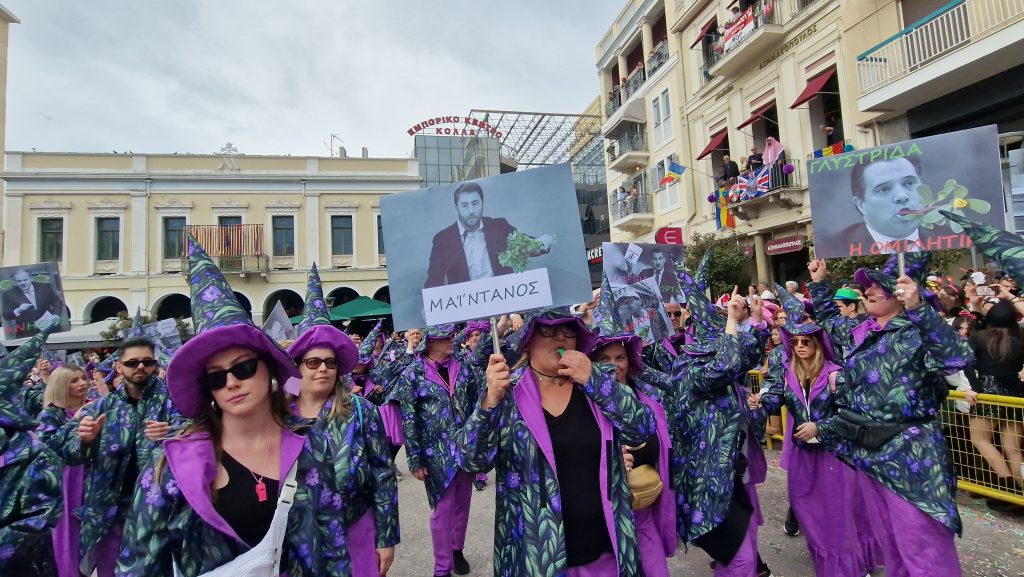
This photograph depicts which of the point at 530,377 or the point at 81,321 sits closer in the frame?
the point at 530,377

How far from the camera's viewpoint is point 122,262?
2522cm

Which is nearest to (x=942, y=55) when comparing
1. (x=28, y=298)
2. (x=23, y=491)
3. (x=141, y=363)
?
(x=141, y=363)

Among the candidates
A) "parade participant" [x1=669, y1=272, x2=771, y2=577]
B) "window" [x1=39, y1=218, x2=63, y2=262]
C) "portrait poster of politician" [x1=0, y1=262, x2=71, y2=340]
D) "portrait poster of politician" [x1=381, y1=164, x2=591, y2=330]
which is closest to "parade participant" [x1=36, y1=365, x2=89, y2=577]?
"portrait poster of politician" [x1=0, y1=262, x2=71, y2=340]

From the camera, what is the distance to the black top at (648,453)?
9.96 ft

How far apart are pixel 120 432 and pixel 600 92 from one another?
27622mm

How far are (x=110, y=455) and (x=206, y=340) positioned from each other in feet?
7.83

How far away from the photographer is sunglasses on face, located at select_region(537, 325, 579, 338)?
8.63 ft

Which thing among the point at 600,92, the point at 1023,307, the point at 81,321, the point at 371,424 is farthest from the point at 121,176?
the point at 1023,307

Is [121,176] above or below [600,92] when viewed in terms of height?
below

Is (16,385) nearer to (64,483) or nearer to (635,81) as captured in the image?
(64,483)

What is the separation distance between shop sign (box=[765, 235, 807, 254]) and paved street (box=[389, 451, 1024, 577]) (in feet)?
33.4

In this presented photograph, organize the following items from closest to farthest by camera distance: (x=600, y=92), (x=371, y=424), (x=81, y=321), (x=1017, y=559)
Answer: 1. (x=371, y=424)
2. (x=1017, y=559)
3. (x=81, y=321)
4. (x=600, y=92)

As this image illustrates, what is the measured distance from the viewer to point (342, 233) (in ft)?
91.1

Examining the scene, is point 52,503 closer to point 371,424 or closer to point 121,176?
point 371,424
